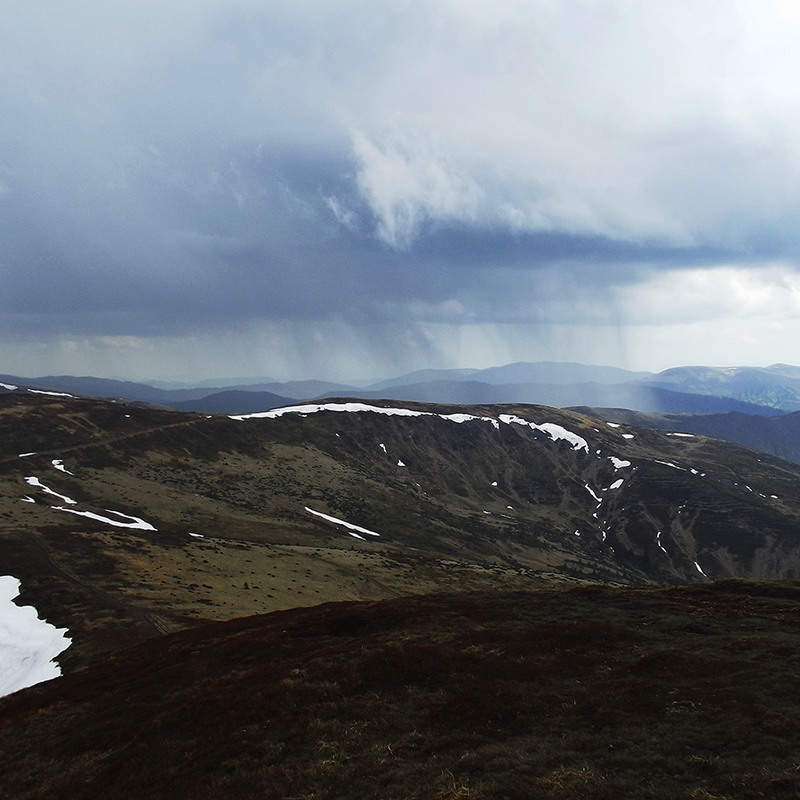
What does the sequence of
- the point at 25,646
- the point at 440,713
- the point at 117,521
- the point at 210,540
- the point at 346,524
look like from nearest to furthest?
the point at 440,713
the point at 25,646
the point at 210,540
the point at 117,521
the point at 346,524

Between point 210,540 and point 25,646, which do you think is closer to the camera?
point 25,646

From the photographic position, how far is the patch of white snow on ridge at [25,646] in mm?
42531

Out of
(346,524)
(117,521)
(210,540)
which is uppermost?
(117,521)

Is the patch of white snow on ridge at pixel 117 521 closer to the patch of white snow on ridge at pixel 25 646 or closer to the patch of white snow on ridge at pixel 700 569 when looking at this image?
the patch of white snow on ridge at pixel 25 646

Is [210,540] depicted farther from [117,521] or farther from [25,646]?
[25,646]

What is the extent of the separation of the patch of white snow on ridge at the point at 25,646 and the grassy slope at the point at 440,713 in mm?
9809

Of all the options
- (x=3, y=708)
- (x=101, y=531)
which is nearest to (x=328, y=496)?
(x=101, y=531)

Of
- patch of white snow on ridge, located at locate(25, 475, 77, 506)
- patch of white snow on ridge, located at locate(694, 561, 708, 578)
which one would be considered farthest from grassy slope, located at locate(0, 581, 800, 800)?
patch of white snow on ridge, located at locate(694, 561, 708, 578)

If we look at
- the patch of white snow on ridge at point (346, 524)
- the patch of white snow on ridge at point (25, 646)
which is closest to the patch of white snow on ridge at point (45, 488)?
the patch of white snow on ridge at point (346, 524)

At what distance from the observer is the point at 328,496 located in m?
174

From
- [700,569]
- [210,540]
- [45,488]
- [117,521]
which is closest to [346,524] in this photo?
[210,540]

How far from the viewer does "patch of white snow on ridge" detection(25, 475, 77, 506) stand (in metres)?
113

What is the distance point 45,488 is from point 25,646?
8749 centimetres

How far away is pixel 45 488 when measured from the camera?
4710 inches
